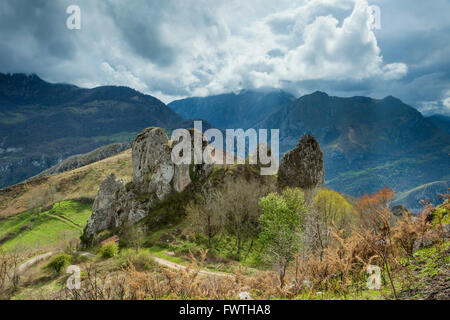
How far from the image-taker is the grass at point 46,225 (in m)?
91.7

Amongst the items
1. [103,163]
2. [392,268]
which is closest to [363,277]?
[392,268]

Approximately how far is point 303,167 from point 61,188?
134156mm

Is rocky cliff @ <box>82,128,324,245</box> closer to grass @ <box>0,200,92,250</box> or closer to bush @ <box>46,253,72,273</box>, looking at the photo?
bush @ <box>46,253,72,273</box>

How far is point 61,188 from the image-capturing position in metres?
132

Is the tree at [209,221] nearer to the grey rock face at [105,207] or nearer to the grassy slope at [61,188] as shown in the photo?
the grey rock face at [105,207]

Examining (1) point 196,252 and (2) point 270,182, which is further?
(2) point 270,182

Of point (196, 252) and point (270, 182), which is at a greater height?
point (270, 182)

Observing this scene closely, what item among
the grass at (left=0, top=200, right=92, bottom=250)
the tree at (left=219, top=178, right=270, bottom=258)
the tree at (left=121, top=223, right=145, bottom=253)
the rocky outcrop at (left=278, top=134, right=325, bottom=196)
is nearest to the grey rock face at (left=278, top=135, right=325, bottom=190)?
the rocky outcrop at (left=278, top=134, right=325, bottom=196)

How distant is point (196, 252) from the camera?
132ft

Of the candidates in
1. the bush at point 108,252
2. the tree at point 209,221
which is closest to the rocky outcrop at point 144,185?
the tree at point 209,221

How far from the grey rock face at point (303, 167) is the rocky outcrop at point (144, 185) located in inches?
813

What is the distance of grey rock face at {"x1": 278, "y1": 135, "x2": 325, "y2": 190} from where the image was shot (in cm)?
5829
